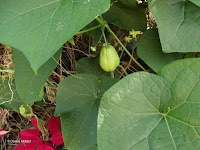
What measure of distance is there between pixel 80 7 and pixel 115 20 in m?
0.40

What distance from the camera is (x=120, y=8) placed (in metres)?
0.95

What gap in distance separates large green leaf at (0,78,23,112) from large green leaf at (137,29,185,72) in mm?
589

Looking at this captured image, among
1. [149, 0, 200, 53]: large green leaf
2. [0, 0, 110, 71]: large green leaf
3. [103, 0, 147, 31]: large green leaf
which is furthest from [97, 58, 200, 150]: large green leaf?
[103, 0, 147, 31]: large green leaf

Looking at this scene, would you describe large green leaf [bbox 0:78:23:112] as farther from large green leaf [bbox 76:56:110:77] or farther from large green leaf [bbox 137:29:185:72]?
large green leaf [bbox 137:29:185:72]

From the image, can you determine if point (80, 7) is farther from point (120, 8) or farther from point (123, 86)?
point (120, 8)

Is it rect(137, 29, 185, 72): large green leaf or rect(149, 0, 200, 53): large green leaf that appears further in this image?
rect(137, 29, 185, 72): large green leaf

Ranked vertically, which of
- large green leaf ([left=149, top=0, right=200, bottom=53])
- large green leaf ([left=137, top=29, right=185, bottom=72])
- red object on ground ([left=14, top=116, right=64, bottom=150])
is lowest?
red object on ground ([left=14, top=116, right=64, bottom=150])

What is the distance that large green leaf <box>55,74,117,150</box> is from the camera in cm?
84

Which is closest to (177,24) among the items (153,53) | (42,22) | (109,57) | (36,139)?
(153,53)

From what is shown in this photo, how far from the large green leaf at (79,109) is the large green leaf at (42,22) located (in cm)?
32

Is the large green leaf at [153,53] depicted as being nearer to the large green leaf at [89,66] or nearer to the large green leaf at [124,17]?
the large green leaf at [124,17]

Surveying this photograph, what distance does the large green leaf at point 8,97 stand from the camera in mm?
1059

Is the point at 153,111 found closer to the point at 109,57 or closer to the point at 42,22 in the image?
the point at 109,57

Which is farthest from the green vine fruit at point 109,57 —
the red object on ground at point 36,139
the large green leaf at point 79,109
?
the red object on ground at point 36,139
